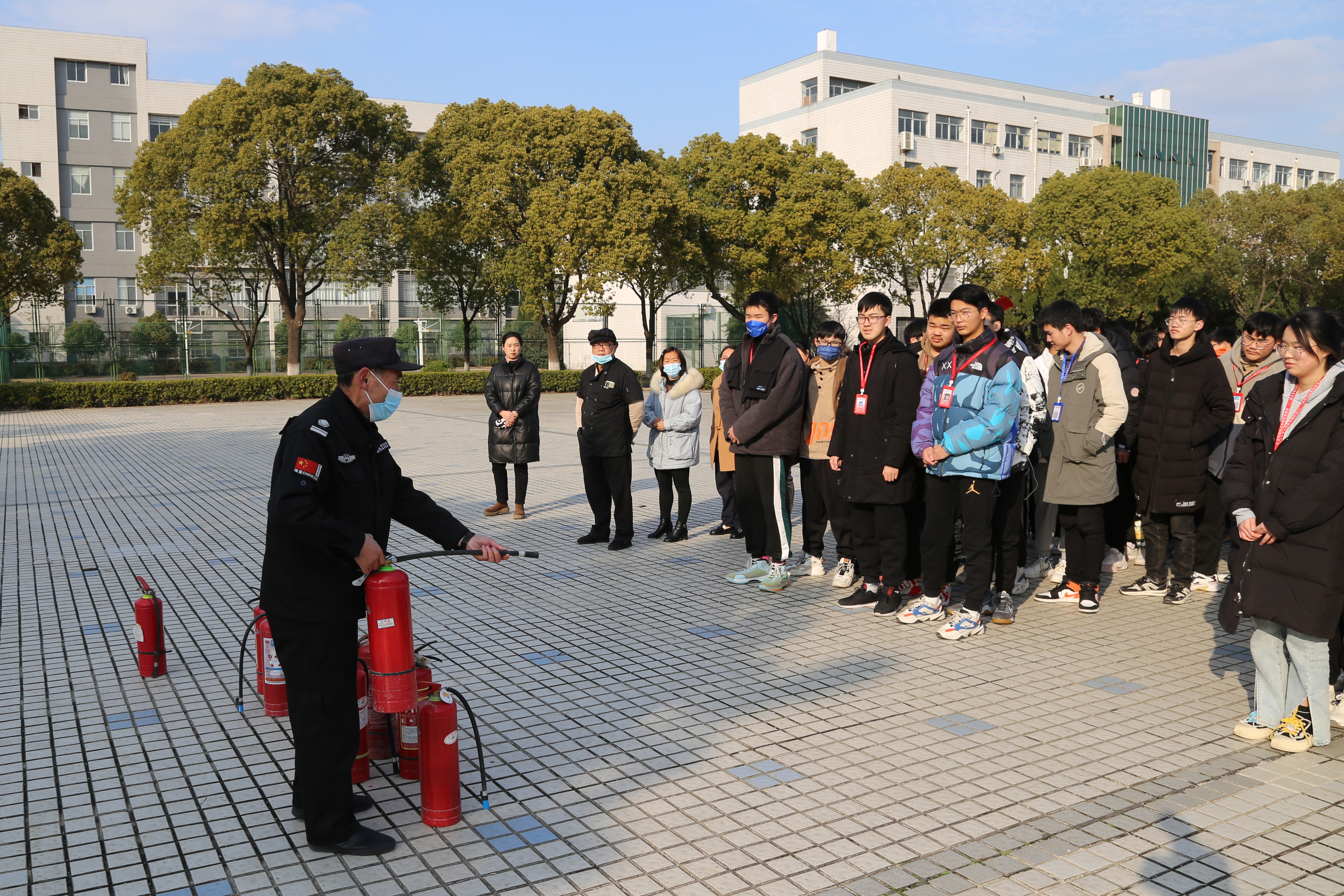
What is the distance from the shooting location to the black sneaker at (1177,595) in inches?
267

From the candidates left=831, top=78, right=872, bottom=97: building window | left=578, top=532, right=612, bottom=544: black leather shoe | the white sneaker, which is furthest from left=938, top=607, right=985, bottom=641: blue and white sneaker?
left=831, top=78, right=872, bottom=97: building window

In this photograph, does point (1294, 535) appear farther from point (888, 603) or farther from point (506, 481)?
Answer: point (506, 481)

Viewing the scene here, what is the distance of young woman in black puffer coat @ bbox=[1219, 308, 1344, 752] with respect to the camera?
413 cm

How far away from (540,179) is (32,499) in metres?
22.3

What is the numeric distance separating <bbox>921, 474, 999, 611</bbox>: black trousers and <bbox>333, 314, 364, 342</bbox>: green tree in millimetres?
31985

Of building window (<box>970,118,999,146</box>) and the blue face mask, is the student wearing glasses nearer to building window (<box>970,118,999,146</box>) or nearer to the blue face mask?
the blue face mask

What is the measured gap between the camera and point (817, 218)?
35.2m

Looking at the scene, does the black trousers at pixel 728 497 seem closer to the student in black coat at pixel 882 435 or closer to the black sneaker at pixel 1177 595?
the student in black coat at pixel 882 435

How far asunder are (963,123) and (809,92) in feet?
32.9

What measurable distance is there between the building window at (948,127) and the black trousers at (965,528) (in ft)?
185

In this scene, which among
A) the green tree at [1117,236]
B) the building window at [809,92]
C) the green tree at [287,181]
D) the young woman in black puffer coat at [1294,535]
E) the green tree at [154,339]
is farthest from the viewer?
the building window at [809,92]

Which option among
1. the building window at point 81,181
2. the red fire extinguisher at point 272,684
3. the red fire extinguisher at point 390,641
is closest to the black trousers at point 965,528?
the red fire extinguisher at point 390,641

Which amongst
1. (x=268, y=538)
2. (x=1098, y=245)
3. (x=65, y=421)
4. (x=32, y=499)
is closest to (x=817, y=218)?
(x=1098, y=245)

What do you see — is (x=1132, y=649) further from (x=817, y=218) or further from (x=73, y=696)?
(x=817, y=218)
